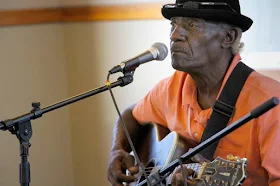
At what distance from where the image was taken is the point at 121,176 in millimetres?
1838

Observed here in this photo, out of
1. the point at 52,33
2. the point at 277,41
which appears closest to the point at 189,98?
the point at 277,41

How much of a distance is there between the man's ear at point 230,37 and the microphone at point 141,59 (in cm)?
27

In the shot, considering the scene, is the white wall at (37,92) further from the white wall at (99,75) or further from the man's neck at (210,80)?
the man's neck at (210,80)

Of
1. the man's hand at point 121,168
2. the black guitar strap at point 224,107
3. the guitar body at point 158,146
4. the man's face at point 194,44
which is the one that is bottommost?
the man's hand at point 121,168

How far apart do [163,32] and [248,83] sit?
881mm

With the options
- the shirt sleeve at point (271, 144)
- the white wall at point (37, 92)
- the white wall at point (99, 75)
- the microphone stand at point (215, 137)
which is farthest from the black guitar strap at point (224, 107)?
the white wall at point (37, 92)

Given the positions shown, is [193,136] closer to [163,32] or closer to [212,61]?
[212,61]

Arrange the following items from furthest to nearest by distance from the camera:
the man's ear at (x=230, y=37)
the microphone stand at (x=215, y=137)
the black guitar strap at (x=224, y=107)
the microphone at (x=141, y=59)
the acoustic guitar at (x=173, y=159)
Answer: the man's ear at (x=230, y=37) < the black guitar strap at (x=224, y=107) < the microphone at (x=141, y=59) < the acoustic guitar at (x=173, y=159) < the microphone stand at (x=215, y=137)

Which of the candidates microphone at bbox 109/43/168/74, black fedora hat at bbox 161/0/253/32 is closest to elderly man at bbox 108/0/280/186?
black fedora hat at bbox 161/0/253/32

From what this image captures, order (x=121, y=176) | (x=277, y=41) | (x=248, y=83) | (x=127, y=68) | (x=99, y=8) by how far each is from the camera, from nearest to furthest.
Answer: (x=127, y=68) < (x=248, y=83) < (x=121, y=176) < (x=277, y=41) < (x=99, y=8)

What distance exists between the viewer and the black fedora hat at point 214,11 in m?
1.71

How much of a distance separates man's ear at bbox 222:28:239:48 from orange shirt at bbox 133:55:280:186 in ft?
0.16

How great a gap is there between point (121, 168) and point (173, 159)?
0.26 m

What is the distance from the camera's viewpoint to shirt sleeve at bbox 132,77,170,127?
6.63ft
